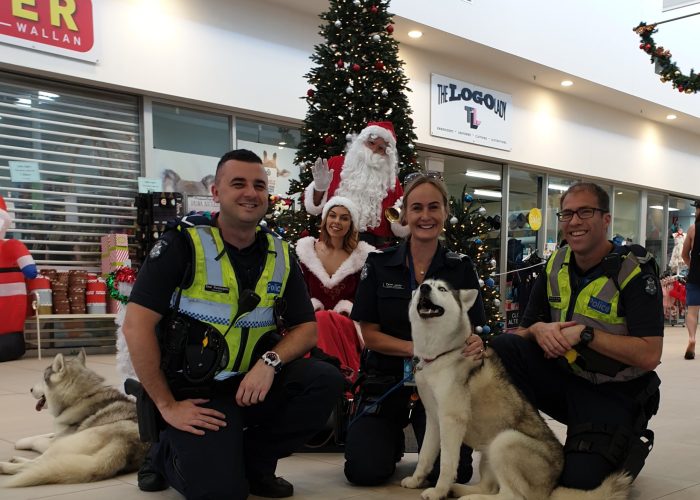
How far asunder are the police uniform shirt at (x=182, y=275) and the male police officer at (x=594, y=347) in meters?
0.96

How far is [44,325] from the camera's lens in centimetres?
634

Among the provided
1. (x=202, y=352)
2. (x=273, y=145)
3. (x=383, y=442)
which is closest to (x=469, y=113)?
(x=273, y=145)

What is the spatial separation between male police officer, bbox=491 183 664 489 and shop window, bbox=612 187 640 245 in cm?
1286

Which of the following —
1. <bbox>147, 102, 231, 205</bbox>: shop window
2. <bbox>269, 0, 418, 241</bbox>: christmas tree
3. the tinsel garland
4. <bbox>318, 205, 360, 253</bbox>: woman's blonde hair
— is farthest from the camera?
<bbox>147, 102, 231, 205</bbox>: shop window

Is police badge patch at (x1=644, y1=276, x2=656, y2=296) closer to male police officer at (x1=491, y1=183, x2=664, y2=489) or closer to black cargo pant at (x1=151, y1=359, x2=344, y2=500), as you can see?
male police officer at (x1=491, y1=183, x2=664, y2=489)

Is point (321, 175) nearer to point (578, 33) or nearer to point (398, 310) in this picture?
point (398, 310)

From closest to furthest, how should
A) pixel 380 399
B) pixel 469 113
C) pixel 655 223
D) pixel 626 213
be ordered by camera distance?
pixel 380 399 → pixel 469 113 → pixel 626 213 → pixel 655 223

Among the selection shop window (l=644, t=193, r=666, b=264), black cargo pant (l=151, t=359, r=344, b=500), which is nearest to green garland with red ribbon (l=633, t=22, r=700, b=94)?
black cargo pant (l=151, t=359, r=344, b=500)

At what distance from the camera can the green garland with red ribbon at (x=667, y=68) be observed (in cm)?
407

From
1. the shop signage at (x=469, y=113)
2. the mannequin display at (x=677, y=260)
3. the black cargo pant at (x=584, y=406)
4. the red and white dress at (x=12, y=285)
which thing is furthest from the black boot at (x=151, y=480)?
the mannequin display at (x=677, y=260)

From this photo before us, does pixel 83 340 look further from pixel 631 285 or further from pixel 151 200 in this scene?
pixel 631 285

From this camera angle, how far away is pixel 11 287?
565 centimetres

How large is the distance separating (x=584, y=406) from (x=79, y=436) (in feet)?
7.25

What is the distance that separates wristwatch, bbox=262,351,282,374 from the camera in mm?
2230
